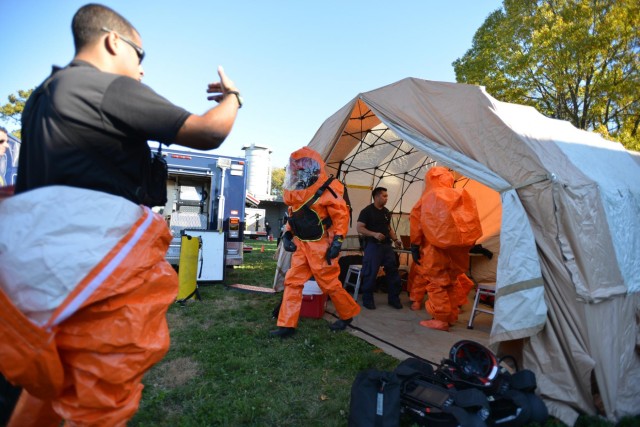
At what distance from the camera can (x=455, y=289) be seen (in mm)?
5199

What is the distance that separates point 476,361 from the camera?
2756mm

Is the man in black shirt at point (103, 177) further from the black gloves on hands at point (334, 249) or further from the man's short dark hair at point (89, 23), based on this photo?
the black gloves on hands at point (334, 249)

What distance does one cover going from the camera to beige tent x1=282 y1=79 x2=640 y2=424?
2748 millimetres

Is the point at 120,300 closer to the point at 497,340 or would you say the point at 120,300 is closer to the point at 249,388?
the point at 249,388

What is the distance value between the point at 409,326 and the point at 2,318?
15.4ft

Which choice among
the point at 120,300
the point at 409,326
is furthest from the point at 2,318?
the point at 409,326

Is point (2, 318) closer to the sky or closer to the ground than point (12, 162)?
closer to the ground

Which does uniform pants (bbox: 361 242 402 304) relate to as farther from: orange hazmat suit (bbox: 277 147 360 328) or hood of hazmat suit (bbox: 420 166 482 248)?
orange hazmat suit (bbox: 277 147 360 328)

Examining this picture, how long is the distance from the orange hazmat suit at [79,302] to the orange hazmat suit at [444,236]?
411 centimetres

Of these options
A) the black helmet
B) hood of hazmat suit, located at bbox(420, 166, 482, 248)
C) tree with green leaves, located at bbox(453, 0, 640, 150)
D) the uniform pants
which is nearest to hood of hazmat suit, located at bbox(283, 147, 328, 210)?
hood of hazmat suit, located at bbox(420, 166, 482, 248)

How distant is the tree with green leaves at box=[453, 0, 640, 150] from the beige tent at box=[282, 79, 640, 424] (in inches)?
374

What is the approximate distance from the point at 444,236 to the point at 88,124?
14.1 ft

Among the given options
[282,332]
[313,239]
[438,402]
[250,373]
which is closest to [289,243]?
[313,239]

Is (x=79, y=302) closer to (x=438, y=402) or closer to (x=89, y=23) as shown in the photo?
(x=89, y=23)
